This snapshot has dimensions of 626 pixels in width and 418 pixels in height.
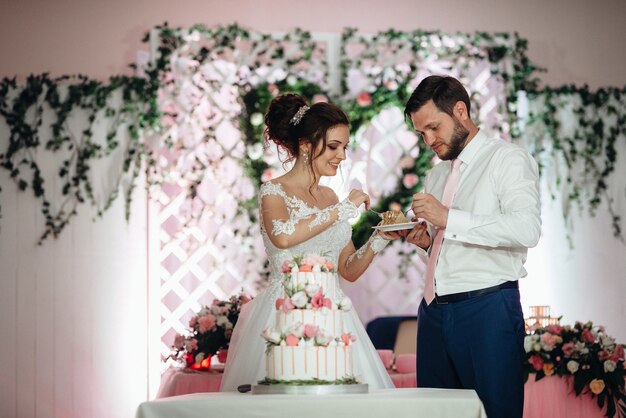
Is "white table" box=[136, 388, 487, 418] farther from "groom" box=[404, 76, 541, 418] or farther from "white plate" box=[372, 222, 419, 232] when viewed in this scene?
"white plate" box=[372, 222, 419, 232]

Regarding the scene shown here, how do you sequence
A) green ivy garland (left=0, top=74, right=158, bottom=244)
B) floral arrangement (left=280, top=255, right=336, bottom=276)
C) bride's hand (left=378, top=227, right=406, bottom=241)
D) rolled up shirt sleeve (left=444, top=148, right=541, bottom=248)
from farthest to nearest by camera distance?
1. green ivy garland (left=0, top=74, right=158, bottom=244)
2. bride's hand (left=378, top=227, right=406, bottom=241)
3. rolled up shirt sleeve (left=444, top=148, right=541, bottom=248)
4. floral arrangement (left=280, top=255, right=336, bottom=276)

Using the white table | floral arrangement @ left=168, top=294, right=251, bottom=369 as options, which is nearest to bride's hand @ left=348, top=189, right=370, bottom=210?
the white table

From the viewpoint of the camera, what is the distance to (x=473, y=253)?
3.04 m

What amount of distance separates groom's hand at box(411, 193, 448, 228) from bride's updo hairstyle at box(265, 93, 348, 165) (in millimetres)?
652

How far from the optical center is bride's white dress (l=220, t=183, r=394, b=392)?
10.5 ft

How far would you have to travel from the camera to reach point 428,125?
317 cm

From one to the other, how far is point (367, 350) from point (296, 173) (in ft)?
2.41

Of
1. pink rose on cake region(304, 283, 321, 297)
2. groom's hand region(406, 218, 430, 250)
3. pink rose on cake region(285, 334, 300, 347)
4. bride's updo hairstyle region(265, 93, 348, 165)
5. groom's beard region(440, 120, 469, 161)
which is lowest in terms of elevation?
pink rose on cake region(285, 334, 300, 347)

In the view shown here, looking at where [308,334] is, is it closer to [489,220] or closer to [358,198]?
[489,220]

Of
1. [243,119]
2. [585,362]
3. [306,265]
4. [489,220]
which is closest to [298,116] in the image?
[489,220]

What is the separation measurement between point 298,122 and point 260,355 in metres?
0.90

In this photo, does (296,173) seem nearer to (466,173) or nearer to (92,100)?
(466,173)

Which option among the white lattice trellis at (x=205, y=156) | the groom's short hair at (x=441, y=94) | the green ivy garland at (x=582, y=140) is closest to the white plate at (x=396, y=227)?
the groom's short hair at (x=441, y=94)

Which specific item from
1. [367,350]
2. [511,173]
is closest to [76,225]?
[367,350]
